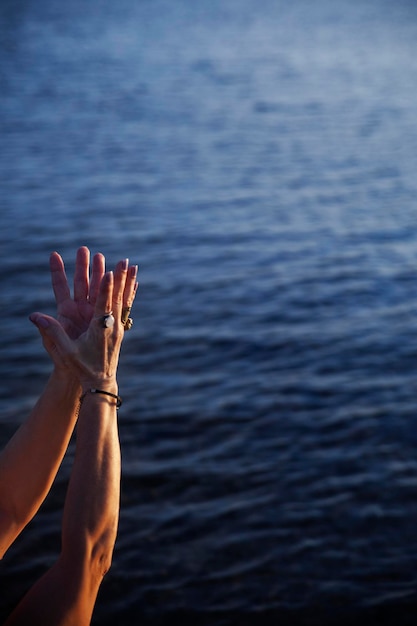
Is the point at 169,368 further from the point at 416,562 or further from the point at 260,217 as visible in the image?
the point at 260,217

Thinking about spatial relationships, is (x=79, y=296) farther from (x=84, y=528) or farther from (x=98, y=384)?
(x=84, y=528)

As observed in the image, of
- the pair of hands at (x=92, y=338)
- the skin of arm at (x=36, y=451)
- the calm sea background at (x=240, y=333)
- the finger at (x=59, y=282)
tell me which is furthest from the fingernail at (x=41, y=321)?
the calm sea background at (x=240, y=333)

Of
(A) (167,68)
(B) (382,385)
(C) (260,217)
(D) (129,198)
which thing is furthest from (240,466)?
(A) (167,68)

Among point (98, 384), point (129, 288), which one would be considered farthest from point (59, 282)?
point (98, 384)

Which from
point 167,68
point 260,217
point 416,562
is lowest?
point 416,562

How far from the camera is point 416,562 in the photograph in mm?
4457

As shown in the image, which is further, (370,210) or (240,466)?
(370,210)

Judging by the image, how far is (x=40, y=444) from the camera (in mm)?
2617

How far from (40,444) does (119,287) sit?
47 cm

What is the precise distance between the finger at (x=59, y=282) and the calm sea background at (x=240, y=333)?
1873 mm

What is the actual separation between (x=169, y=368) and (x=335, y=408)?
1217 millimetres

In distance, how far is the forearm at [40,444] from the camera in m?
2.61

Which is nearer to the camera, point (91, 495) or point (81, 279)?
point (91, 495)

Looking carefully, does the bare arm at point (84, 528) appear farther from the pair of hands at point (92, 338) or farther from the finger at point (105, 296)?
the finger at point (105, 296)
